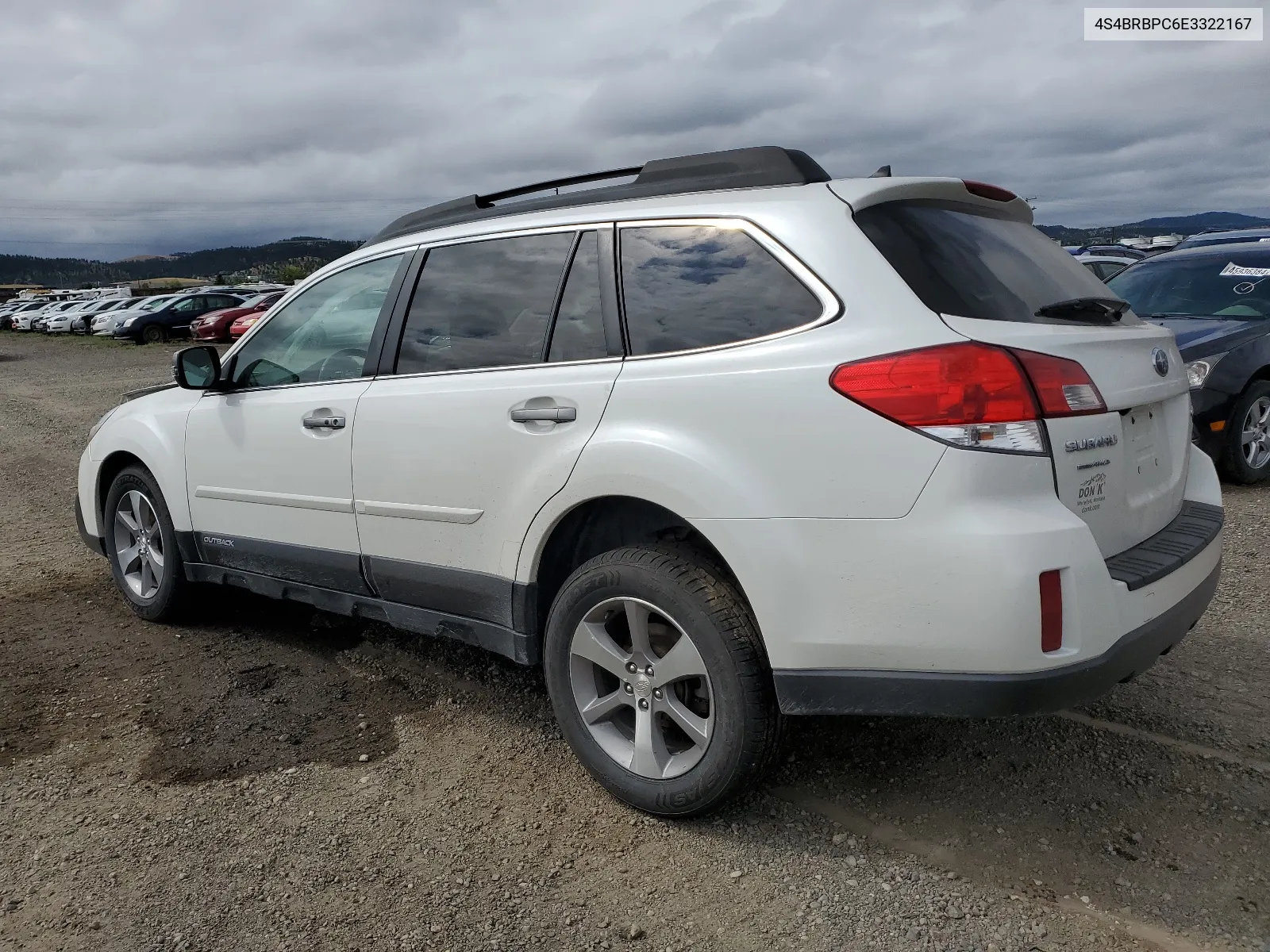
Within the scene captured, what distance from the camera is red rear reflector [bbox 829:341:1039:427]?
248cm

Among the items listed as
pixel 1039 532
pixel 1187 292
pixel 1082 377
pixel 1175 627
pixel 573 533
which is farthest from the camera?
pixel 1187 292

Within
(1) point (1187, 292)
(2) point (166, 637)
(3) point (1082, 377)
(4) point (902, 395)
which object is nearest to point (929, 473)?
(4) point (902, 395)

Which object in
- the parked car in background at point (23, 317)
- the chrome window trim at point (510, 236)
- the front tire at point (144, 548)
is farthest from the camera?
the parked car in background at point (23, 317)

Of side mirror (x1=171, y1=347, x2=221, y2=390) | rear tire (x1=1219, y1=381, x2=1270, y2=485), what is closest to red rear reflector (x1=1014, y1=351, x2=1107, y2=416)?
side mirror (x1=171, y1=347, x2=221, y2=390)

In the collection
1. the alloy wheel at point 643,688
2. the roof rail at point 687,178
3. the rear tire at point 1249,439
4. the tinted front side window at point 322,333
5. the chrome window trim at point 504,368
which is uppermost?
the roof rail at point 687,178

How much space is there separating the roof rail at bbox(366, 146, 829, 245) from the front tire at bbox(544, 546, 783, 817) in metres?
1.12

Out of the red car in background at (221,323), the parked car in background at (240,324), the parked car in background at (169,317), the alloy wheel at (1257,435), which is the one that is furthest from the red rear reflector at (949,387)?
the parked car in background at (169,317)

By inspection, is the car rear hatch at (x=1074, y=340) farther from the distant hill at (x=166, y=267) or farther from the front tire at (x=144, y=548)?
the distant hill at (x=166, y=267)

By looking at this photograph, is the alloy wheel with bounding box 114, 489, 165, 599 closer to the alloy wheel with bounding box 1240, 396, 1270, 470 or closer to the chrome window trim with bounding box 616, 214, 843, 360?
the chrome window trim with bounding box 616, 214, 843, 360

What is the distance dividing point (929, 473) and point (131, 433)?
3956 millimetres

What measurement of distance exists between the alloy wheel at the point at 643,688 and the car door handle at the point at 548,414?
1.83 feet

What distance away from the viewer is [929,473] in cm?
247

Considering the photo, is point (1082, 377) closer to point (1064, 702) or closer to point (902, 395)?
point (902, 395)

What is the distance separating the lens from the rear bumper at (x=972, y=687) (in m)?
2.49
